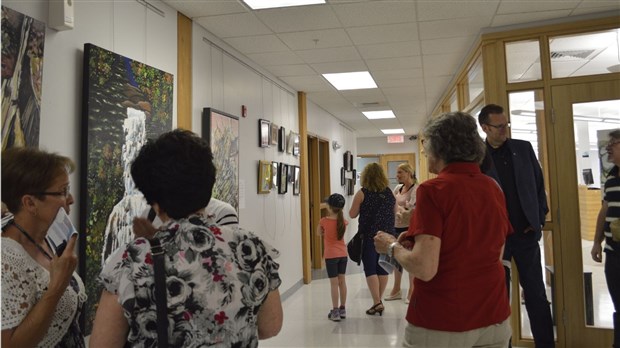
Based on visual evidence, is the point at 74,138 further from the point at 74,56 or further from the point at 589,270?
the point at 589,270

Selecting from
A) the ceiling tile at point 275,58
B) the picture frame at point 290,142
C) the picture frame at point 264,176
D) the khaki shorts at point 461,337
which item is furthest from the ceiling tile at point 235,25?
the khaki shorts at point 461,337

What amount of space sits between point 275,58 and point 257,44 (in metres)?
0.55

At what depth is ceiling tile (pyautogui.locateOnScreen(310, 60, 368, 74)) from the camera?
532 cm

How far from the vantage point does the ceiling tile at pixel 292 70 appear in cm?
544

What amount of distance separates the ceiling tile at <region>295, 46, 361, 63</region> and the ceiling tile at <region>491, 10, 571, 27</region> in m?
1.45

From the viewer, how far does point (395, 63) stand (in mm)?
5363

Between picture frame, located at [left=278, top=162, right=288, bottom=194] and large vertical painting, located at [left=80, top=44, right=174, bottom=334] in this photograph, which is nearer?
large vertical painting, located at [left=80, top=44, right=174, bottom=334]

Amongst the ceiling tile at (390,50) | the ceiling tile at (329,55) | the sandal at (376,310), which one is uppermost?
the ceiling tile at (329,55)

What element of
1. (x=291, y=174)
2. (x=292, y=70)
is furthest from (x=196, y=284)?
(x=291, y=174)

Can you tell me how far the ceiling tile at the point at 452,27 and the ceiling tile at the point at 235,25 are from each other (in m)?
1.47

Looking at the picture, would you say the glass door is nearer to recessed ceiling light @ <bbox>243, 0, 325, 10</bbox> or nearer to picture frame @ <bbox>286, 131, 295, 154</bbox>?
recessed ceiling light @ <bbox>243, 0, 325, 10</bbox>

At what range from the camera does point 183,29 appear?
3705mm

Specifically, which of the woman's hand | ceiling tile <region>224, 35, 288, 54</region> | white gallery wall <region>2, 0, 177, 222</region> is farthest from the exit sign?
the woman's hand

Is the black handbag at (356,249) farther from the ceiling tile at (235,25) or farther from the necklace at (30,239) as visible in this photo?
the necklace at (30,239)
